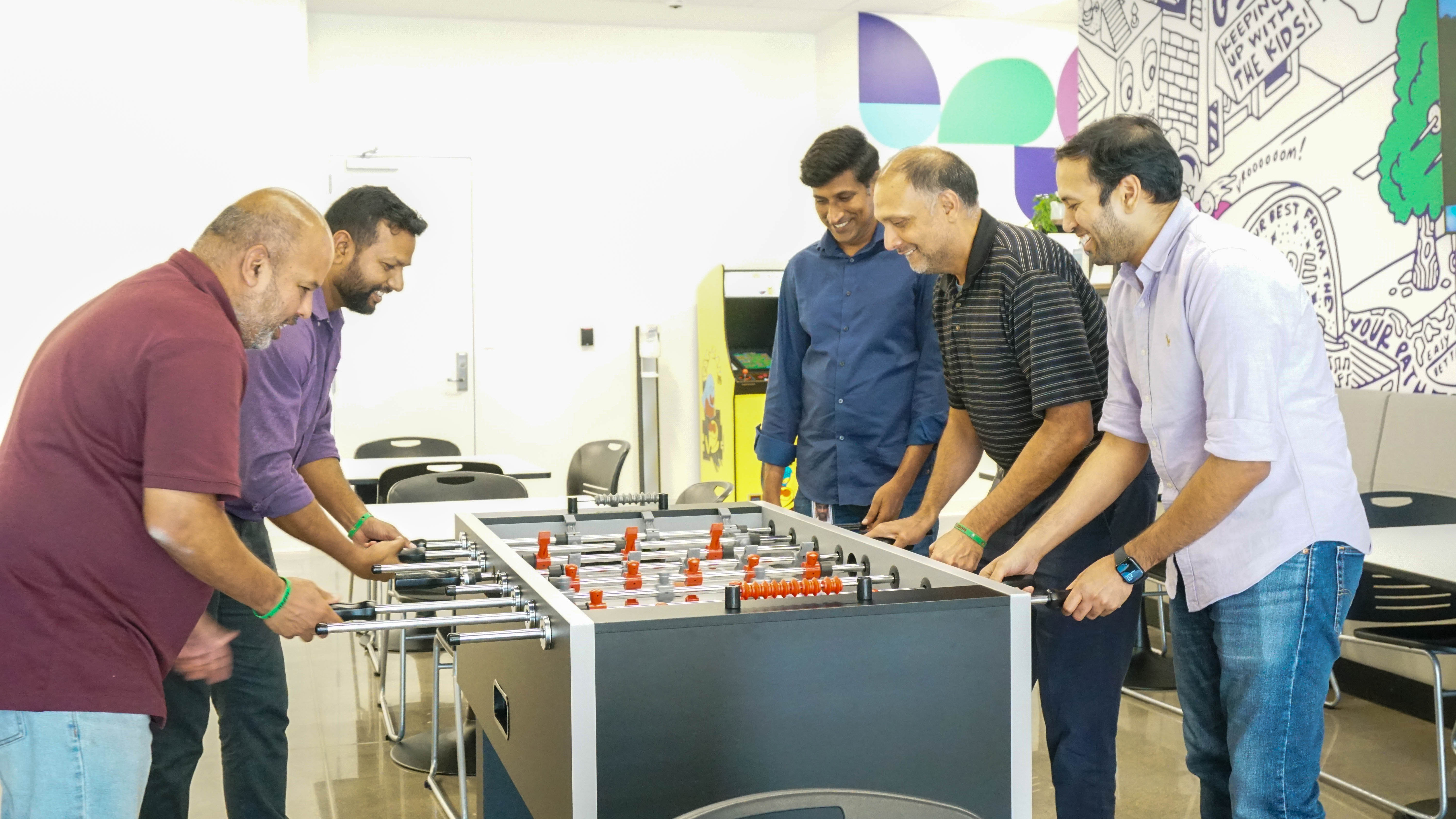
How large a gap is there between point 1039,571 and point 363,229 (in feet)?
6.13

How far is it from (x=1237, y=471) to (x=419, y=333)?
666 cm

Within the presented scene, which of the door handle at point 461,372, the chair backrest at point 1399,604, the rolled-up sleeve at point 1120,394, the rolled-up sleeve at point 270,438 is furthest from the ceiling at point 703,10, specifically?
the rolled-up sleeve at point 1120,394

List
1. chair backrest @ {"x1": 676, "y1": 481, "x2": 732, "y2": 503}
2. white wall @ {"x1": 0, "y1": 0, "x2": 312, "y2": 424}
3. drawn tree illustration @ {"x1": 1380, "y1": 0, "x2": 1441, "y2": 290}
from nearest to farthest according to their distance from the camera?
1. chair backrest @ {"x1": 676, "y1": 481, "x2": 732, "y2": 503}
2. drawn tree illustration @ {"x1": 1380, "y1": 0, "x2": 1441, "y2": 290}
3. white wall @ {"x1": 0, "y1": 0, "x2": 312, "y2": 424}

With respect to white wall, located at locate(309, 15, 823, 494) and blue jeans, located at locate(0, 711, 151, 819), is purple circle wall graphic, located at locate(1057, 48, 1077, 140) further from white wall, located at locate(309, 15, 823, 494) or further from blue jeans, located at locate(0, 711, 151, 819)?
blue jeans, located at locate(0, 711, 151, 819)

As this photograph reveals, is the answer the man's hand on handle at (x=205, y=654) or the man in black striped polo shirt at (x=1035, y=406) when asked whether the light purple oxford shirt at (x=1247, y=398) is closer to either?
the man in black striped polo shirt at (x=1035, y=406)

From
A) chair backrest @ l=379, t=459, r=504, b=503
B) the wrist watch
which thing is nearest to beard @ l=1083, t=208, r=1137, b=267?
the wrist watch

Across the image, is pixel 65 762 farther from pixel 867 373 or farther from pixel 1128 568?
pixel 867 373

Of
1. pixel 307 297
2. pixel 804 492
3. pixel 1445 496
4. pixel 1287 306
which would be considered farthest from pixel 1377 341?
pixel 307 297

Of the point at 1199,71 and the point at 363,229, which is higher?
the point at 1199,71

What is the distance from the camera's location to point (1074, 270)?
8.87 feet

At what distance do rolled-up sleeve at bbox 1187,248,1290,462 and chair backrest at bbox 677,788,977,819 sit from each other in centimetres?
100

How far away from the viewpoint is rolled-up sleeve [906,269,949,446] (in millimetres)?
3250

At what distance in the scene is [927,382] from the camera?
3.29 m

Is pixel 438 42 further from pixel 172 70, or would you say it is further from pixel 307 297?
pixel 307 297
